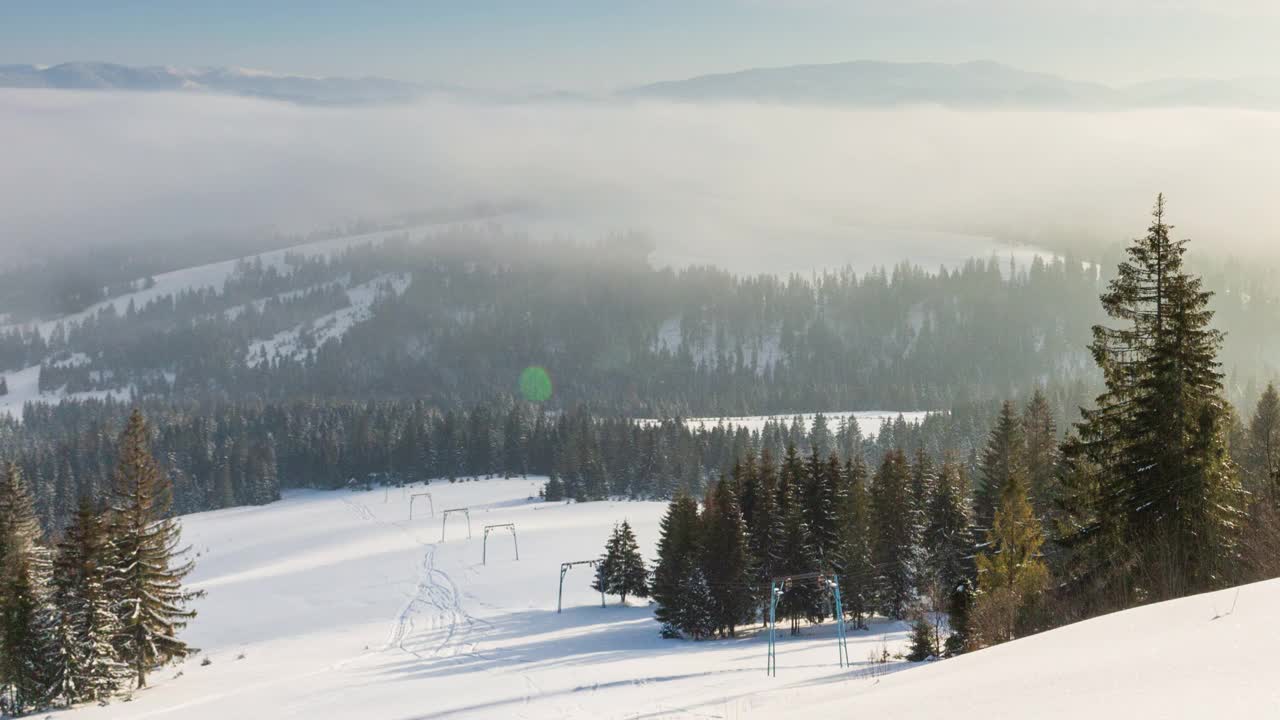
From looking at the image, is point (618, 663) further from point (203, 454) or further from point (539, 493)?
point (203, 454)

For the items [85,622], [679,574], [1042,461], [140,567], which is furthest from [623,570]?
[85,622]

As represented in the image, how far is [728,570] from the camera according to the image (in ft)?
177

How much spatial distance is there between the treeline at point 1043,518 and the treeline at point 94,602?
25.8m

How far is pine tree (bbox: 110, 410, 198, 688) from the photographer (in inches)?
1690

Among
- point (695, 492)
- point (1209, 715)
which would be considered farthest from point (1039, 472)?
point (695, 492)

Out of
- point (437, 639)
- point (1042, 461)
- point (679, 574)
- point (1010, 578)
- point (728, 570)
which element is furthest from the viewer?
point (1042, 461)

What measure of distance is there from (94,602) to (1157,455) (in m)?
40.7

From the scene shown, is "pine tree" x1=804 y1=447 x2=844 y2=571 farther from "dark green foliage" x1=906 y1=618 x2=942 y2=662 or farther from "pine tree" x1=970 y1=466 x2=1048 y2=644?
"dark green foliage" x1=906 y1=618 x2=942 y2=662

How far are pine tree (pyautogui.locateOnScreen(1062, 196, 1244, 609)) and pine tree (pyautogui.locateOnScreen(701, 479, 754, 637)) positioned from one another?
2711 centimetres

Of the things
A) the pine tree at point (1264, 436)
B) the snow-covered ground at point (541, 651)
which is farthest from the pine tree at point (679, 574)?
the pine tree at point (1264, 436)

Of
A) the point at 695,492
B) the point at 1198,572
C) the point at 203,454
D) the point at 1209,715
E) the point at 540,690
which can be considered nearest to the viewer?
the point at 1209,715

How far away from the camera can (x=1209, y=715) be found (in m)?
9.07

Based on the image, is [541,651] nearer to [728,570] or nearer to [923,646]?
[728,570]

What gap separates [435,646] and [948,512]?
30.1 metres
